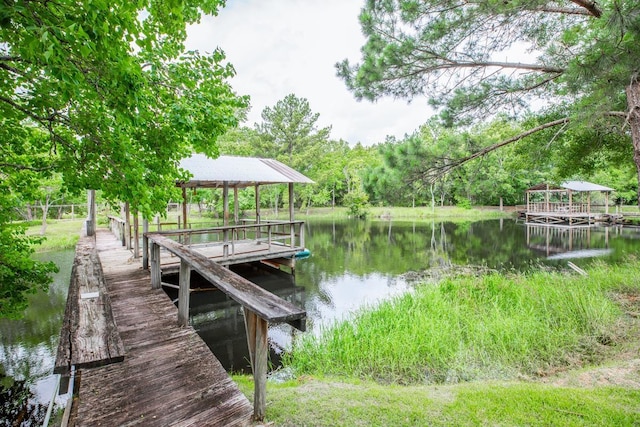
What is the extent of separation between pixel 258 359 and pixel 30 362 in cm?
550

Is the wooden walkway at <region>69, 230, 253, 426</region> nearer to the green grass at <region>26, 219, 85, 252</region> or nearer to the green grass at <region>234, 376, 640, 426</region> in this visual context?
the green grass at <region>234, 376, 640, 426</region>

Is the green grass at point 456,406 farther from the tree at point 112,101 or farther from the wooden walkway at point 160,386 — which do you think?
the tree at point 112,101

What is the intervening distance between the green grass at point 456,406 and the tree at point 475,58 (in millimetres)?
3734

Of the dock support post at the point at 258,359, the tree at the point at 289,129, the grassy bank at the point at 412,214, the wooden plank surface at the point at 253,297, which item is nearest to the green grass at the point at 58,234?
the wooden plank surface at the point at 253,297

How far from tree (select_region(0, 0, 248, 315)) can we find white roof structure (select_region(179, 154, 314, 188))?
169 inches

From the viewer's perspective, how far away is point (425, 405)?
2.70 m

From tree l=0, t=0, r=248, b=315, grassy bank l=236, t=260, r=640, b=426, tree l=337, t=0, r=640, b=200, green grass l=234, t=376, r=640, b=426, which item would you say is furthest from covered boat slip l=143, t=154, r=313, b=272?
green grass l=234, t=376, r=640, b=426

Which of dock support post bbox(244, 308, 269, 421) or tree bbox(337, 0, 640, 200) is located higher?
tree bbox(337, 0, 640, 200)

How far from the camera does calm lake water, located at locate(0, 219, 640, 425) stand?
16.8 feet

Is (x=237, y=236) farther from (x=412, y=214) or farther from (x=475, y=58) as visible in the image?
(x=412, y=214)

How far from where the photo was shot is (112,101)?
2541 millimetres

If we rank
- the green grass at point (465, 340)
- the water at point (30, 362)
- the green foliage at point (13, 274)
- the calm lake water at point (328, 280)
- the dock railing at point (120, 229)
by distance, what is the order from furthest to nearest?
the dock railing at point (120, 229), the calm lake water at point (328, 280), the green grass at point (465, 340), the water at point (30, 362), the green foliage at point (13, 274)

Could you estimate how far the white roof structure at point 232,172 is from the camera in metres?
8.82

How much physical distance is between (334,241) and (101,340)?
16598 millimetres
